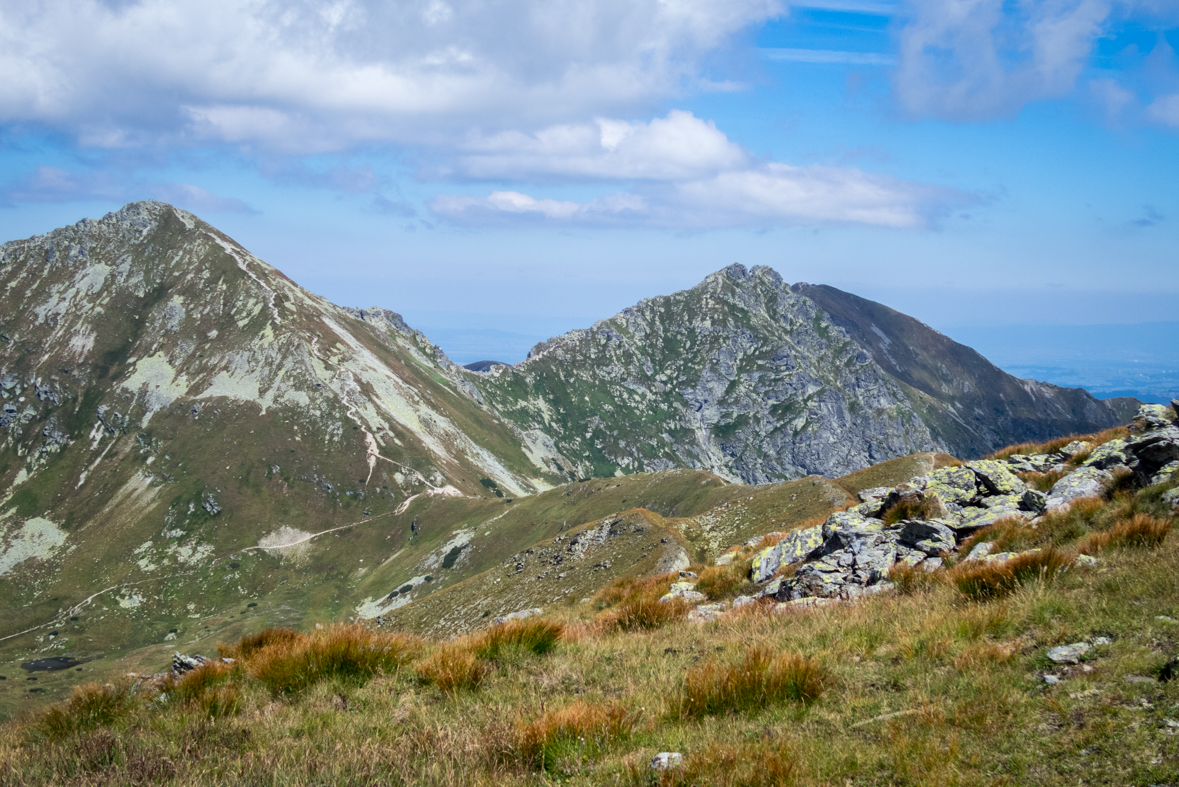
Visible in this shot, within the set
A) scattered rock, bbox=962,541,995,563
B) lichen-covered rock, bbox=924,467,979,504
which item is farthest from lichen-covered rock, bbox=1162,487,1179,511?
lichen-covered rock, bbox=924,467,979,504

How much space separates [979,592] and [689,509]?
77.4 m

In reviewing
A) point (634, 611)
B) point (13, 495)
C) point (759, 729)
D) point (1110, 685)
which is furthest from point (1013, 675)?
point (13, 495)

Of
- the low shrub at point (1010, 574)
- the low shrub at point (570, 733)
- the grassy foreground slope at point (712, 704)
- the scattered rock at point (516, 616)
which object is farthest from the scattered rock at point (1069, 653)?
the scattered rock at point (516, 616)

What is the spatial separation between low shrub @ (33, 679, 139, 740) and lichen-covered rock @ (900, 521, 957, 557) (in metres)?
15.6

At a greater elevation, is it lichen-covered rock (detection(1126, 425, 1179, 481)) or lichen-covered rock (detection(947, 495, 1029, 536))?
lichen-covered rock (detection(1126, 425, 1179, 481))

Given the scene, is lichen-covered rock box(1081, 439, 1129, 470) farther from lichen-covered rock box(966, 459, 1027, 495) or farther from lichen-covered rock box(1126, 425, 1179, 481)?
lichen-covered rock box(966, 459, 1027, 495)

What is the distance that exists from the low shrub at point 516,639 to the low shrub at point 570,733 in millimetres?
2862

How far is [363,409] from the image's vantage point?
199 meters

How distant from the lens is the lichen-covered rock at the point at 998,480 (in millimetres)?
17125

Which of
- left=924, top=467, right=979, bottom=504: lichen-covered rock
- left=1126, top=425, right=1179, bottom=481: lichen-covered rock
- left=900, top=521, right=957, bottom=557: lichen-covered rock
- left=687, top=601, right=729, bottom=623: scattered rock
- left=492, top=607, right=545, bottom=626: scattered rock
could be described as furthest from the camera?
left=924, top=467, right=979, bottom=504: lichen-covered rock

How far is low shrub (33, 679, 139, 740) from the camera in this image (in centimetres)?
735

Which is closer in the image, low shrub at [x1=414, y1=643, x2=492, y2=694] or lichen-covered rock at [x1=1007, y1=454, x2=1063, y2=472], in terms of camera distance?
low shrub at [x1=414, y1=643, x2=492, y2=694]

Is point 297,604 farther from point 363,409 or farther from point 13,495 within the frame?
point 13,495

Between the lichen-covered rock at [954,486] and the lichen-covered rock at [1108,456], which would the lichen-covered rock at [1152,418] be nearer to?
the lichen-covered rock at [1108,456]
